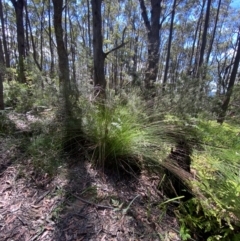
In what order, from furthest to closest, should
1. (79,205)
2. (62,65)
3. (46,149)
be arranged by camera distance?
(62,65), (46,149), (79,205)

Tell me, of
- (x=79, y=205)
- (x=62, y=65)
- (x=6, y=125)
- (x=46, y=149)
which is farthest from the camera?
(x=62, y=65)

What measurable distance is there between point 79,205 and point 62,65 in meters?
2.68

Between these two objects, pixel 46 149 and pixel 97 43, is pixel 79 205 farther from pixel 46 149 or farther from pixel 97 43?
pixel 97 43

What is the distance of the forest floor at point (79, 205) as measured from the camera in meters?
1.19

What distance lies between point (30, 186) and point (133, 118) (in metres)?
1.09

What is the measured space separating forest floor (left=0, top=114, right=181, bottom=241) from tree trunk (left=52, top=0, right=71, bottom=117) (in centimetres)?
62

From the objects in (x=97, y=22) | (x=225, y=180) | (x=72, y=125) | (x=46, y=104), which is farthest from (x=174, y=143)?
(x=97, y=22)

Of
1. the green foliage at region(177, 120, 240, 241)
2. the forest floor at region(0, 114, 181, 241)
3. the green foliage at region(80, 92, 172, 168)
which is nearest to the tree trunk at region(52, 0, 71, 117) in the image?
the green foliage at region(80, 92, 172, 168)

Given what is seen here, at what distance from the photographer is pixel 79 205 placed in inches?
53.4

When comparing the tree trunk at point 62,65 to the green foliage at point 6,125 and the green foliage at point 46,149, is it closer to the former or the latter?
the green foliage at point 46,149

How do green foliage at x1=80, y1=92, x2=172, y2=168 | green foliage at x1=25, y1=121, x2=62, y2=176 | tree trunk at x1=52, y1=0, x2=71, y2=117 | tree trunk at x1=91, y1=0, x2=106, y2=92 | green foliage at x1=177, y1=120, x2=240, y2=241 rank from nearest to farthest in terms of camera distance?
green foliage at x1=177, y1=120, x2=240, y2=241, green foliage at x1=25, y1=121, x2=62, y2=176, green foliage at x1=80, y1=92, x2=172, y2=168, tree trunk at x1=52, y1=0, x2=71, y2=117, tree trunk at x1=91, y1=0, x2=106, y2=92

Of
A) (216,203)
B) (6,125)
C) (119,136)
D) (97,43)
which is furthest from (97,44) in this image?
(216,203)

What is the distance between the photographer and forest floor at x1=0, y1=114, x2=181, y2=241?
46.9 inches

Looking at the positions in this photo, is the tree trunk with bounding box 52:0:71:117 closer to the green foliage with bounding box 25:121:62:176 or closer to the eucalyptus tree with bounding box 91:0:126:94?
the green foliage with bounding box 25:121:62:176
